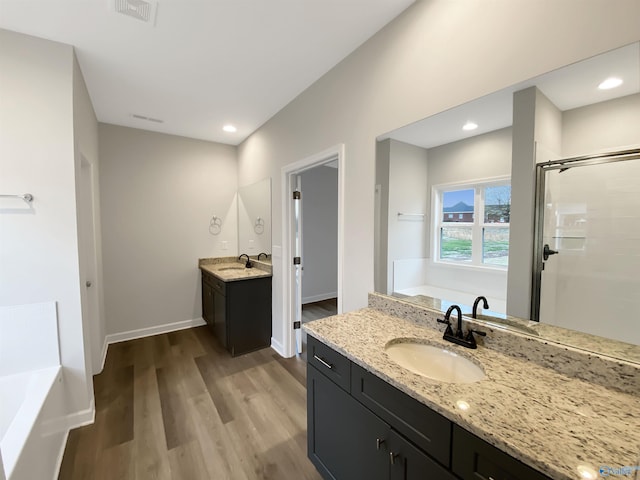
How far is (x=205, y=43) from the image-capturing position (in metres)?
1.81

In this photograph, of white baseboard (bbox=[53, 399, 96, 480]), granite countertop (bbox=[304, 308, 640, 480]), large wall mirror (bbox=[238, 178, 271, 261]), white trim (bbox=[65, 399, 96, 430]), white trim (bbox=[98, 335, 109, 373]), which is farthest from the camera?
large wall mirror (bbox=[238, 178, 271, 261])

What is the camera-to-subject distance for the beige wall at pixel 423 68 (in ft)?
3.17

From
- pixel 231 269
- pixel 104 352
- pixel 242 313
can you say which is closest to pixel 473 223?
pixel 242 313

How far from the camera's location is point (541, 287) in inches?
44.9

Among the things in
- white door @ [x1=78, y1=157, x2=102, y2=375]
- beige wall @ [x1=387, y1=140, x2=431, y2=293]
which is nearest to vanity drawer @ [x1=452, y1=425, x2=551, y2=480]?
beige wall @ [x1=387, y1=140, x2=431, y2=293]

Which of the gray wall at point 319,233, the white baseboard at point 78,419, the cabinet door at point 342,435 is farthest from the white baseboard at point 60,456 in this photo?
the gray wall at point 319,233

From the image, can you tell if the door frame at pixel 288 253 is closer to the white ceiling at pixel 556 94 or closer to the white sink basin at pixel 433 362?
the white ceiling at pixel 556 94

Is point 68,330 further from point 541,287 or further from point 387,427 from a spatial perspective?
point 541,287

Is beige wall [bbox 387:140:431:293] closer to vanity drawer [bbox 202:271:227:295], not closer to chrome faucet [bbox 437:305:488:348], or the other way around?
chrome faucet [bbox 437:305:488:348]

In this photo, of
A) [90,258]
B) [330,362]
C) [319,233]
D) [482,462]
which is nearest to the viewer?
[482,462]

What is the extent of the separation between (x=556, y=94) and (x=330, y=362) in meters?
1.50

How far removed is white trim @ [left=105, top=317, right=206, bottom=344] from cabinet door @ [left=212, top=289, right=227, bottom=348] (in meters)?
0.61

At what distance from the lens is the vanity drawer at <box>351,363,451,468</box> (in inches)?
33.8

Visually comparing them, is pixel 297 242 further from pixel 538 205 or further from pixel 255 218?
pixel 538 205
